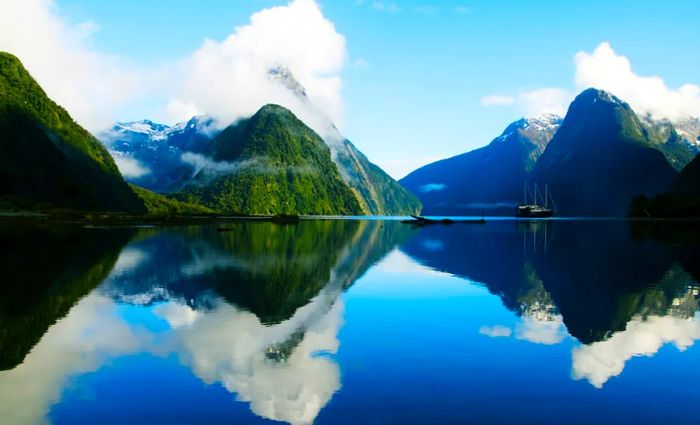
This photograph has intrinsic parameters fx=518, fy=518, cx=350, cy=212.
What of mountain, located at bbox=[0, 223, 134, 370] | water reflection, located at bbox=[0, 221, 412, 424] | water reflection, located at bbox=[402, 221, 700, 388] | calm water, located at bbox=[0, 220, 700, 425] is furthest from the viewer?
water reflection, located at bbox=[402, 221, 700, 388]

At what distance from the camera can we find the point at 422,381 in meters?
20.8

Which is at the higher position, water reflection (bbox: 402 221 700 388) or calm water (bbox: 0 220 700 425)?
water reflection (bbox: 402 221 700 388)

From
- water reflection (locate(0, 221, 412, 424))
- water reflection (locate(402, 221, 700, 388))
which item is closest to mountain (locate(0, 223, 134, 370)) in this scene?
water reflection (locate(0, 221, 412, 424))

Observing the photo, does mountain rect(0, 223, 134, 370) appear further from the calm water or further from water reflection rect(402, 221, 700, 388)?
water reflection rect(402, 221, 700, 388)

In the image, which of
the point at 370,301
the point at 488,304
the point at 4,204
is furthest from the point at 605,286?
the point at 4,204

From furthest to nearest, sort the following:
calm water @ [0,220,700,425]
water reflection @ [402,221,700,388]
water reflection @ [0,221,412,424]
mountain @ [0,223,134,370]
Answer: water reflection @ [402,221,700,388] → mountain @ [0,223,134,370] → water reflection @ [0,221,412,424] → calm water @ [0,220,700,425]

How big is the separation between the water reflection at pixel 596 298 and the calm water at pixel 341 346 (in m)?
0.20

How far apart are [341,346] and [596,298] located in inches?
932

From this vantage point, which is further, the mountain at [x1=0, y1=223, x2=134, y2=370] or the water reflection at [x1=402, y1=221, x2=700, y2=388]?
the water reflection at [x1=402, y1=221, x2=700, y2=388]

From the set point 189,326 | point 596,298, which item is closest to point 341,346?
point 189,326

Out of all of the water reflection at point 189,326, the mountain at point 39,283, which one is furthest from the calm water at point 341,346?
the mountain at point 39,283

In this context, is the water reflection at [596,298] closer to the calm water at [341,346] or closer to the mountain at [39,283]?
the calm water at [341,346]

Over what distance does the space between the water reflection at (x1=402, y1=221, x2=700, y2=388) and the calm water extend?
0.67ft

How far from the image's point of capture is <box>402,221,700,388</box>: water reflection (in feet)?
89.4
